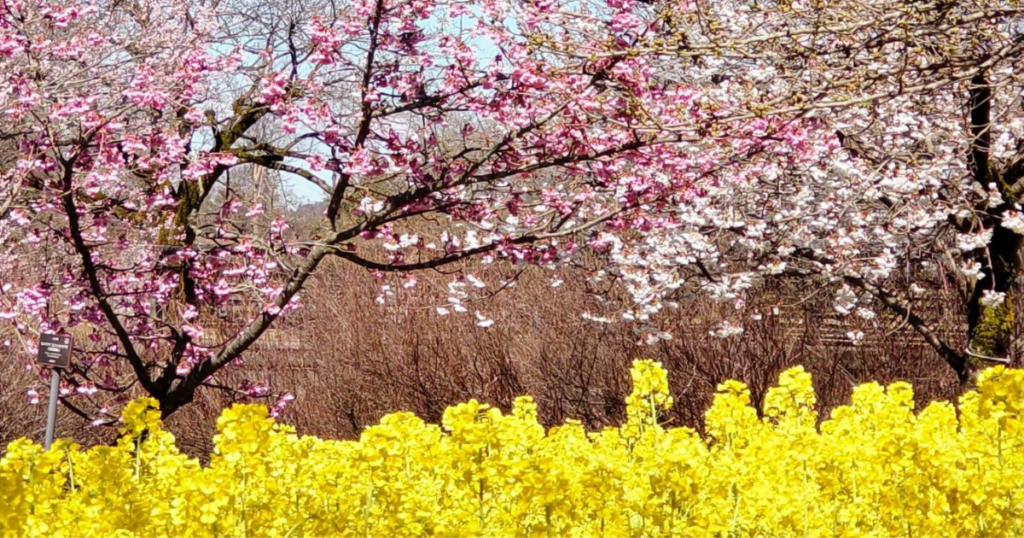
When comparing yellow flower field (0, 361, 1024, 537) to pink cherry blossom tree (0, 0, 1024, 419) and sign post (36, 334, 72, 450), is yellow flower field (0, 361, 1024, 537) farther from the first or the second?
sign post (36, 334, 72, 450)

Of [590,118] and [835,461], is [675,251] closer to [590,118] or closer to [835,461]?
[590,118]

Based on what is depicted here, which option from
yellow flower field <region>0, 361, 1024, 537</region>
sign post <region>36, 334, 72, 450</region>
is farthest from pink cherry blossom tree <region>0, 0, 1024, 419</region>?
yellow flower field <region>0, 361, 1024, 537</region>

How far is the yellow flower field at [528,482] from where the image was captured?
11.2ft

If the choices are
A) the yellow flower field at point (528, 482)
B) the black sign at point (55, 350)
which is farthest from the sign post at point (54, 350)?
the yellow flower field at point (528, 482)

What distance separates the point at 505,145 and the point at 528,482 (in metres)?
3.63

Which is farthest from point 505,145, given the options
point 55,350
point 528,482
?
point 528,482

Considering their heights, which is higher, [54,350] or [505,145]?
[505,145]

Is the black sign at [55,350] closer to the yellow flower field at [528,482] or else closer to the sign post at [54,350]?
the sign post at [54,350]

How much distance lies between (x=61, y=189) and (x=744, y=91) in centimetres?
409

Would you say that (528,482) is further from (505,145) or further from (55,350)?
(55,350)

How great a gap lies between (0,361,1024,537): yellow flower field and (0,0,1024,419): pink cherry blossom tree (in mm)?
Result: 1908

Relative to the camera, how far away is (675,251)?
8305 millimetres

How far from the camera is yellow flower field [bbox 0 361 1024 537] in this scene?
340 centimetres

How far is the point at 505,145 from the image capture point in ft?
21.9
